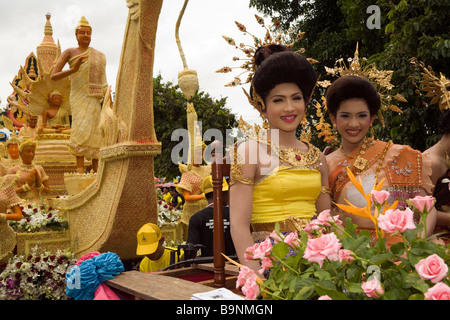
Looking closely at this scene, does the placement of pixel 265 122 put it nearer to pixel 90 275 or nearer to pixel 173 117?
pixel 90 275

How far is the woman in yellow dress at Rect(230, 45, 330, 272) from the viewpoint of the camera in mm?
2357

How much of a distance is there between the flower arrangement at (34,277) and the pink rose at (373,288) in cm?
542

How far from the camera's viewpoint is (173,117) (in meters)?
25.9

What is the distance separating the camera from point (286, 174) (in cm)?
242

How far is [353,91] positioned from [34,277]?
15.8 ft

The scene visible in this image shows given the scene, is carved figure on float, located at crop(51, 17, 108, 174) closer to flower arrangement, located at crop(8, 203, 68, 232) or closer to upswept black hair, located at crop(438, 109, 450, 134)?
flower arrangement, located at crop(8, 203, 68, 232)

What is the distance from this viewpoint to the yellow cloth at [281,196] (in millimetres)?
2396

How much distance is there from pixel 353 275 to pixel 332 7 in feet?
48.3

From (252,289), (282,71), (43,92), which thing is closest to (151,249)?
(282,71)

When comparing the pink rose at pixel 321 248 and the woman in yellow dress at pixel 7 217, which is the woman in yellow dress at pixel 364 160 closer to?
the pink rose at pixel 321 248

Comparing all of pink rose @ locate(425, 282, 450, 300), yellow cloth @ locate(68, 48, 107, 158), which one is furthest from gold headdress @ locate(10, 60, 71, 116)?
pink rose @ locate(425, 282, 450, 300)

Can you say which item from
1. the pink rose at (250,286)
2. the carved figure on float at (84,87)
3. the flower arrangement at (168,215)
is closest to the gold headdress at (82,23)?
the carved figure on float at (84,87)

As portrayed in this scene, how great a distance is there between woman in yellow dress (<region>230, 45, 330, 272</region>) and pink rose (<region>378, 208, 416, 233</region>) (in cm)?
109

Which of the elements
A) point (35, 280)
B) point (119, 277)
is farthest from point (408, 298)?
point (35, 280)
